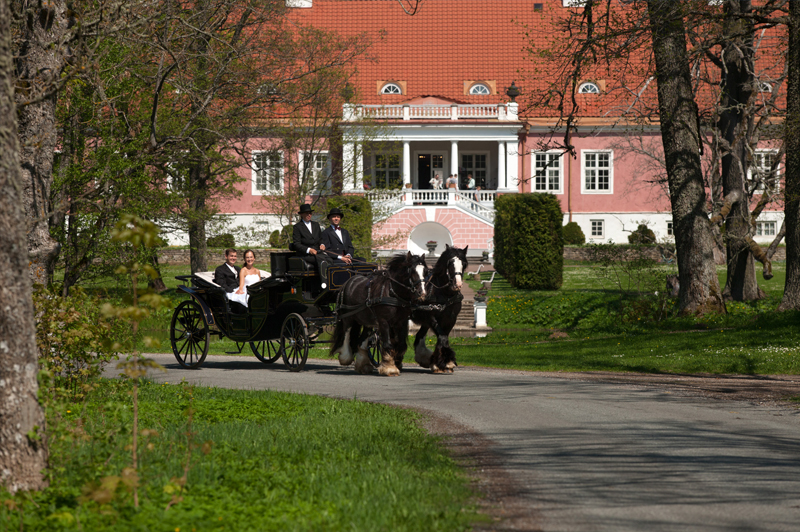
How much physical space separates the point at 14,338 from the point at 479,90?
46689 mm

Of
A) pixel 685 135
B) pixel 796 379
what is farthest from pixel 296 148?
pixel 796 379

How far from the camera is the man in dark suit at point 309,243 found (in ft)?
45.4

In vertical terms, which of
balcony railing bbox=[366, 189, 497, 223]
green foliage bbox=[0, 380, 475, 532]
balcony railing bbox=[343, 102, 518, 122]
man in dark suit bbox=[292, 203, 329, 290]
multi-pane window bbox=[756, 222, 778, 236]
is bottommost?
green foliage bbox=[0, 380, 475, 532]

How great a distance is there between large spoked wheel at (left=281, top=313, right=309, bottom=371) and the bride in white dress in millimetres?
930

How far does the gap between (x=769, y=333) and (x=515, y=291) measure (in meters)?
12.7

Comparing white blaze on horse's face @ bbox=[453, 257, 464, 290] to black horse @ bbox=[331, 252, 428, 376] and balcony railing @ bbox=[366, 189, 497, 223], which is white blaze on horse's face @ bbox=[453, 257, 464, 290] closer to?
black horse @ bbox=[331, 252, 428, 376]

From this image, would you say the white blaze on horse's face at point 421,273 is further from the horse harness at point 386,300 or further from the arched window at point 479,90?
the arched window at point 479,90

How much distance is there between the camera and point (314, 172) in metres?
29.1

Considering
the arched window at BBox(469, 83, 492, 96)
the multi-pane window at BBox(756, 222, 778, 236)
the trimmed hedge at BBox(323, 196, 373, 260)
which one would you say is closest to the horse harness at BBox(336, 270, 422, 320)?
the trimmed hedge at BBox(323, 196, 373, 260)

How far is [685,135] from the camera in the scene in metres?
18.5

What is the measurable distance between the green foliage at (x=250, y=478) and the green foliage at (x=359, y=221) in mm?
20592

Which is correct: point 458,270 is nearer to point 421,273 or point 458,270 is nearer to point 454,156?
point 421,273

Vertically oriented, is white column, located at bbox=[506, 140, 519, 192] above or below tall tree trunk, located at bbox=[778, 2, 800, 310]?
above

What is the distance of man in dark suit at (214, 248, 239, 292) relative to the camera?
579 inches
